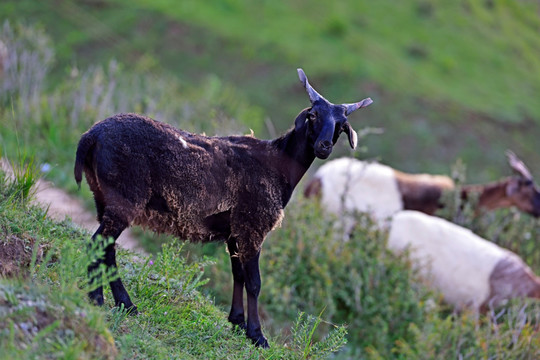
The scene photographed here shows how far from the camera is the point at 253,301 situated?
19.5 ft

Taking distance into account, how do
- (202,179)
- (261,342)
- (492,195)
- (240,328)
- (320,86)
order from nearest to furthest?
1. (202,179)
2. (261,342)
3. (240,328)
4. (492,195)
5. (320,86)

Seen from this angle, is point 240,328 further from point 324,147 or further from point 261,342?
point 324,147

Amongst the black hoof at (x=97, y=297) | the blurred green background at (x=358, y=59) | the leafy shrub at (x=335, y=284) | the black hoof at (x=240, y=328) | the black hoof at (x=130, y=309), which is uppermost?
the black hoof at (x=97, y=297)

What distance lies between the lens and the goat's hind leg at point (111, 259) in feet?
16.3

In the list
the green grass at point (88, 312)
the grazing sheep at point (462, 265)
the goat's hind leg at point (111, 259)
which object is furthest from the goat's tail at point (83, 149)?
the grazing sheep at point (462, 265)

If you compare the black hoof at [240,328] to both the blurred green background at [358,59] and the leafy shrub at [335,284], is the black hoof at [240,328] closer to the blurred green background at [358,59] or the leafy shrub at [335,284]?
the leafy shrub at [335,284]

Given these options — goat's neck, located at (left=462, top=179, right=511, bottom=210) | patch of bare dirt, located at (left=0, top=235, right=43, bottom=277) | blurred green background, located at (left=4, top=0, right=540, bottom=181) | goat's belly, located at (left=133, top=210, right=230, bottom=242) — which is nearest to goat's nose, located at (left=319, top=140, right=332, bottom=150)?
goat's belly, located at (left=133, top=210, right=230, bottom=242)

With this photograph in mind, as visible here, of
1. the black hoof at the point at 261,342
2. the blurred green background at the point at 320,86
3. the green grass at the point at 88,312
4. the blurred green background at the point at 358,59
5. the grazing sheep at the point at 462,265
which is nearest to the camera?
the green grass at the point at 88,312

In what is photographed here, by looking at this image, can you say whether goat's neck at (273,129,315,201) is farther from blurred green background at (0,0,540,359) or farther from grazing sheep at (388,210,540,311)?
grazing sheep at (388,210,540,311)

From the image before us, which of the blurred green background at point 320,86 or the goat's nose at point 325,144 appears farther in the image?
the blurred green background at point 320,86

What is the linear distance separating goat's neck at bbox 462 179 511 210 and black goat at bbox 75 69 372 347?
8144mm

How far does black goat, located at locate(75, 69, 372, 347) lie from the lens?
5.02 meters

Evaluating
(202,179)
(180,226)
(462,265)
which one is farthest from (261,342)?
(462,265)

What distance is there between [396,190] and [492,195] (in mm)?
2076
